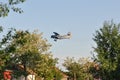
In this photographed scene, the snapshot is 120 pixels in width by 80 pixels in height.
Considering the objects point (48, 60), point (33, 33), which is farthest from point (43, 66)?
point (33, 33)

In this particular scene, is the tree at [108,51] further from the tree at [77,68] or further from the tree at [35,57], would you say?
the tree at [77,68]

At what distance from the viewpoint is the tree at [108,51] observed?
45.0m

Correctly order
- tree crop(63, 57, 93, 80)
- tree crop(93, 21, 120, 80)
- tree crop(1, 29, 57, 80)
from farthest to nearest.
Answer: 1. tree crop(63, 57, 93, 80)
2. tree crop(1, 29, 57, 80)
3. tree crop(93, 21, 120, 80)

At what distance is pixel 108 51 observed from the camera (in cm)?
4609

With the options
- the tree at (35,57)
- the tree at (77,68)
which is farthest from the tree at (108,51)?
the tree at (77,68)

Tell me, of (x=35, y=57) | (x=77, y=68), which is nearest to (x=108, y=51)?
(x=35, y=57)

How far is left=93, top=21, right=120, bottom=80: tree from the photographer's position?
1770 inches

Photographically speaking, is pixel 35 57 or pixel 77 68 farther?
pixel 77 68

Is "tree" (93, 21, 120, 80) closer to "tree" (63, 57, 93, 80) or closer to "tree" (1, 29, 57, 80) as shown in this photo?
"tree" (1, 29, 57, 80)

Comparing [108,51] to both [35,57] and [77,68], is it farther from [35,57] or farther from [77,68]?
[77,68]

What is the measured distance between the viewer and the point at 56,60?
72438 millimetres

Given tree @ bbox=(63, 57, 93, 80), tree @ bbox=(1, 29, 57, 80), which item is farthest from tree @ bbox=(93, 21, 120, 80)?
tree @ bbox=(63, 57, 93, 80)

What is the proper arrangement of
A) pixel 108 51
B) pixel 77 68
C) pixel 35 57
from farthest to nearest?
1. pixel 77 68
2. pixel 35 57
3. pixel 108 51

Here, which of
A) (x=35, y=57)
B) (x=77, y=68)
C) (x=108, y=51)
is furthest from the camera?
(x=77, y=68)
